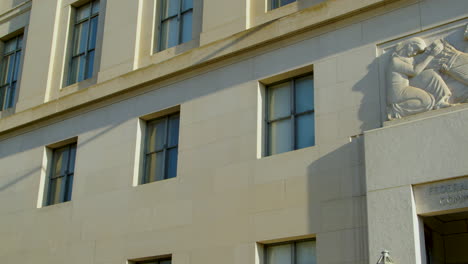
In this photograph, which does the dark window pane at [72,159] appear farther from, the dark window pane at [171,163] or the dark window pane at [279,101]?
the dark window pane at [279,101]

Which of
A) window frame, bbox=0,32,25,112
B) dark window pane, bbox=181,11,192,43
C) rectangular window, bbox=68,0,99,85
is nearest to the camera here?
dark window pane, bbox=181,11,192,43

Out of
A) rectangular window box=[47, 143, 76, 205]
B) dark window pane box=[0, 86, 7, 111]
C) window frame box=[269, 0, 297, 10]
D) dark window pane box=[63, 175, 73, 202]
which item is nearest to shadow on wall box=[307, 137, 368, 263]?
window frame box=[269, 0, 297, 10]

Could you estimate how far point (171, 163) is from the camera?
2036cm

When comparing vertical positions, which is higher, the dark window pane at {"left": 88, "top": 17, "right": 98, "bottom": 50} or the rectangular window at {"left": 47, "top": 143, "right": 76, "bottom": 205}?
the dark window pane at {"left": 88, "top": 17, "right": 98, "bottom": 50}

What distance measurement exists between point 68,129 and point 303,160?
30.2 ft

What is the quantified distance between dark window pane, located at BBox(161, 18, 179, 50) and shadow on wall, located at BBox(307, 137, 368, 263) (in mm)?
7294

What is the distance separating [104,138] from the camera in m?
21.8

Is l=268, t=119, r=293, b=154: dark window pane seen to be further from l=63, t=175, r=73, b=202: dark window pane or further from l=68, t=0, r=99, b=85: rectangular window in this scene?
l=68, t=0, r=99, b=85: rectangular window

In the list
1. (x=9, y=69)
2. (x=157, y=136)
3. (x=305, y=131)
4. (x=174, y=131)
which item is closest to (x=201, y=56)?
(x=174, y=131)

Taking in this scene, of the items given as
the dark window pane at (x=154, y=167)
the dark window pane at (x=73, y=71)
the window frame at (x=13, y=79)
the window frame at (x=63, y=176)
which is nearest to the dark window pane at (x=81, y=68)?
the dark window pane at (x=73, y=71)

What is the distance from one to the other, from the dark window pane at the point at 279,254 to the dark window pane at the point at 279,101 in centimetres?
344

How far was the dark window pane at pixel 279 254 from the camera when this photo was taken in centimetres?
1708

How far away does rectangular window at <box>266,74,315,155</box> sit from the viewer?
17906 millimetres

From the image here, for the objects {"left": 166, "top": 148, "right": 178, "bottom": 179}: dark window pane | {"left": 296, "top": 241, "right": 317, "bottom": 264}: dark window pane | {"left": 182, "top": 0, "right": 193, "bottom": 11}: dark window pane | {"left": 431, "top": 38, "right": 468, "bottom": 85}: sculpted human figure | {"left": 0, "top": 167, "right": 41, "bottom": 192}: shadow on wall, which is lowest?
{"left": 296, "top": 241, "right": 317, "bottom": 264}: dark window pane
